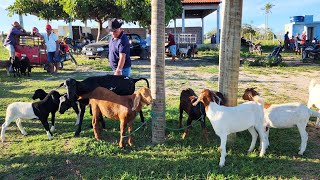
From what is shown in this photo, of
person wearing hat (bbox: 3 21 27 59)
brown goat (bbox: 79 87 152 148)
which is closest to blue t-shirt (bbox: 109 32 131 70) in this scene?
brown goat (bbox: 79 87 152 148)

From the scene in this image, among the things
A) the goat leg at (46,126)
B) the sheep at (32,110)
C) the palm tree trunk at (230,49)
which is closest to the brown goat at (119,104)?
the sheep at (32,110)

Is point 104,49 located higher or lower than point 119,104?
higher

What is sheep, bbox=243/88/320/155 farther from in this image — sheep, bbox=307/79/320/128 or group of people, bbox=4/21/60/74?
group of people, bbox=4/21/60/74

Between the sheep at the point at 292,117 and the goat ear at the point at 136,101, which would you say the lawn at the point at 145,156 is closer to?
the sheep at the point at 292,117

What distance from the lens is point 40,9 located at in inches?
999

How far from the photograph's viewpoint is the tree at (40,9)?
24734 millimetres

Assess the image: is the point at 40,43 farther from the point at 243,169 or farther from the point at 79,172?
the point at 243,169

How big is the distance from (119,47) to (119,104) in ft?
4.39

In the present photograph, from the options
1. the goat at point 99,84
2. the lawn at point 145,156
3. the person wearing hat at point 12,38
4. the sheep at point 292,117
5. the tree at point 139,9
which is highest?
the tree at point 139,9

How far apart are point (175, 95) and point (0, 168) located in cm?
519

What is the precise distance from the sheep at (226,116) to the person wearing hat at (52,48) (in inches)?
366

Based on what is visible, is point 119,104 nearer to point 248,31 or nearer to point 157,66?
point 157,66

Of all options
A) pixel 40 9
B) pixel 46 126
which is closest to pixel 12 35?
pixel 46 126

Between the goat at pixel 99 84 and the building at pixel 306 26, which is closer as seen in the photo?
the goat at pixel 99 84
